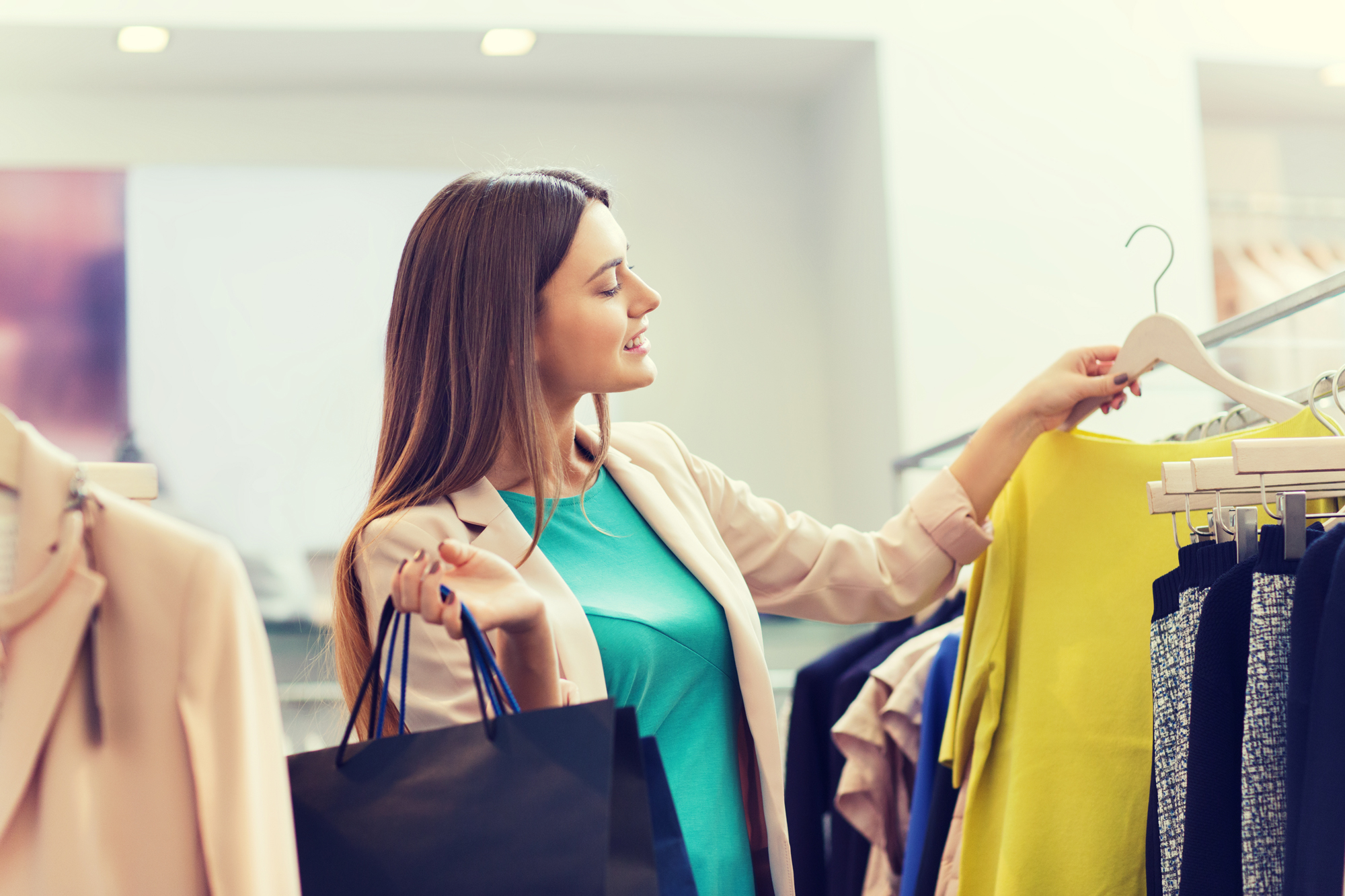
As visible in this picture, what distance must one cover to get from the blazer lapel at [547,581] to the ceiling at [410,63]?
203 cm

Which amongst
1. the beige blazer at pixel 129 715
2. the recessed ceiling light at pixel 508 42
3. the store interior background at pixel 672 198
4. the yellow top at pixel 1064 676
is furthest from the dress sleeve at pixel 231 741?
the recessed ceiling light at pixel 508 42

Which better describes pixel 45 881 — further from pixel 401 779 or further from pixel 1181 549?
pixel 1181 549

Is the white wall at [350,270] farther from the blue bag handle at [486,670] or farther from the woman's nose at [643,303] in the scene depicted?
the blue bag handle at [486,670]

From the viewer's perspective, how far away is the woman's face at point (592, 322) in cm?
130

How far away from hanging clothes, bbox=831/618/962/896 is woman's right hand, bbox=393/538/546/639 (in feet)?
3.33

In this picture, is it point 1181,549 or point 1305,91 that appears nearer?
point 1181,549

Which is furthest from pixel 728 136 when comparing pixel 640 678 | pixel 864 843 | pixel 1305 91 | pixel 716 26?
pixel 640 678

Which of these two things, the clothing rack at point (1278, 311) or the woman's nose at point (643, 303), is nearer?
the clothing rack at point (1278, 311)

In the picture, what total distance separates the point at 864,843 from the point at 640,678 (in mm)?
880

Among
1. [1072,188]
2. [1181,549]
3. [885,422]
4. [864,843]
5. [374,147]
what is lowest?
[864,843]

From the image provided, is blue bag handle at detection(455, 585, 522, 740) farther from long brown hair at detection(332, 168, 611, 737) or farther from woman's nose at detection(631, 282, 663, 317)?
woman's nose at detection(631, 282, 663, 317)

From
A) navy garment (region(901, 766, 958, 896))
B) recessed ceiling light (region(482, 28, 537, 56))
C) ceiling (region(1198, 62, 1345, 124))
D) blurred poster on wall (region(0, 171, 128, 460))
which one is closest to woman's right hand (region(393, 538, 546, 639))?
navy garment (region(901, 766, 958, 896))

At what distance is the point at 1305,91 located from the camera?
3324 millimetres

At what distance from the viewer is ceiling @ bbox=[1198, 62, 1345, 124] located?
3.20 metres
